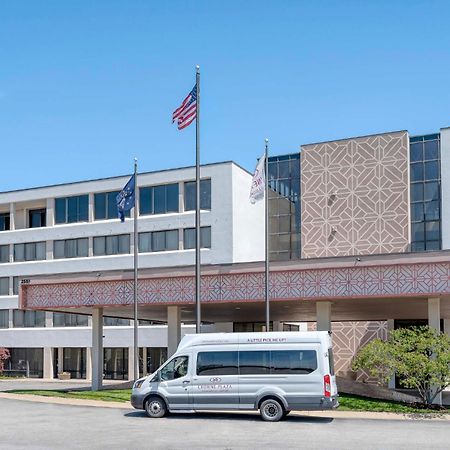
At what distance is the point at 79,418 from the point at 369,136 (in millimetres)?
33093

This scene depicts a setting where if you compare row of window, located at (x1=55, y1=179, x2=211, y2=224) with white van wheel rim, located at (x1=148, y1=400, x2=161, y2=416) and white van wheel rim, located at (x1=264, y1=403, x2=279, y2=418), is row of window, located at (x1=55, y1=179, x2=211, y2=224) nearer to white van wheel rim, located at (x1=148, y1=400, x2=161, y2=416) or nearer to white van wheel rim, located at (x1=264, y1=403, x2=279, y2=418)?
white van wheel rim, located at (x1=148, y1=400, x2=161, y2=416)

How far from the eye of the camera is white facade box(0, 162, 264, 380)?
171 feet

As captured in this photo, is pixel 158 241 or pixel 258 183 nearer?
pixel 258 183

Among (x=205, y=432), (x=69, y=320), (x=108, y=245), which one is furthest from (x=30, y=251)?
(x=205, y=432)

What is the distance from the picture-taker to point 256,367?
904 inches

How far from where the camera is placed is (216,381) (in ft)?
76.1

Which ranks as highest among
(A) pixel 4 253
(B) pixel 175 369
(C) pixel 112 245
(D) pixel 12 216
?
(D) pixel 12 216

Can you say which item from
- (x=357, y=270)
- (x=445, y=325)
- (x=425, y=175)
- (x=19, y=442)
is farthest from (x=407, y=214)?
(x=19, y=442)

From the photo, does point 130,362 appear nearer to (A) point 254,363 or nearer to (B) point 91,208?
(B) point 91,208

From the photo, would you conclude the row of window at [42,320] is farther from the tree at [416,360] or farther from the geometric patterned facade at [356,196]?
the tree at [416,360]

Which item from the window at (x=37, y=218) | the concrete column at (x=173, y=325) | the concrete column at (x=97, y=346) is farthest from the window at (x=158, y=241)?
the concrete column at (x=173, y=325)

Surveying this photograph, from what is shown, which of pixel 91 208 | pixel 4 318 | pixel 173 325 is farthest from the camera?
pixel 4 318

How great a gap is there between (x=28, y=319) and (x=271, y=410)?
134 feet

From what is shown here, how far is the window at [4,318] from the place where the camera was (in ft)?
198
